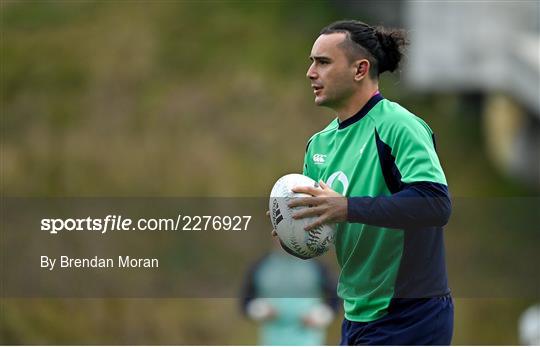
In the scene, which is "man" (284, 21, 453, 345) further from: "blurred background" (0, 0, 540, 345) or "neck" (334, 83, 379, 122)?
"blurred background" (0, 0, 540, 345)

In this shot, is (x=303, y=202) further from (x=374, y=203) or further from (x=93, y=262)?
(x=93, y=262)

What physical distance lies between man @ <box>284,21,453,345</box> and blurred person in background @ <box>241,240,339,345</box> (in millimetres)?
3161

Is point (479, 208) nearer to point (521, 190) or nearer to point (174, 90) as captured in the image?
point (521, 190)

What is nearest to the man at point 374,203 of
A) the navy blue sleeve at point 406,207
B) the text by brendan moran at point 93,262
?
the navy blue sleeve at point 406,207

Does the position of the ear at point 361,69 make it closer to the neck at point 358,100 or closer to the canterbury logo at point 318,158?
the neck at point 358,100

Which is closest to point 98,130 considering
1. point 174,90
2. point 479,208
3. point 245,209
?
point 174,90

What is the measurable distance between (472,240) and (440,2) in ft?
9.71

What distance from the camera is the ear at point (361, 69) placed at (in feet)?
15.5

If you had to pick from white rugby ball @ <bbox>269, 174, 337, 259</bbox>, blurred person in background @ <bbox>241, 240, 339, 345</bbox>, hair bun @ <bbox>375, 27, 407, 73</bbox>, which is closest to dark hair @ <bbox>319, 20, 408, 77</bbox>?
hair bun @ <bbox>375, 27, 407, 73</bbox>

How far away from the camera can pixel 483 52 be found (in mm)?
15086

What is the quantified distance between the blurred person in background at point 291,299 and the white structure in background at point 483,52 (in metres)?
6.73

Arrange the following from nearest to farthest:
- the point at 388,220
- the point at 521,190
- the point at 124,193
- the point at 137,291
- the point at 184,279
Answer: the point at 388,220, the point at 137,291, the point at 184,279, the point at 124,193, the point at 521,190

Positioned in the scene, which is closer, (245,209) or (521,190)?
(245,209)

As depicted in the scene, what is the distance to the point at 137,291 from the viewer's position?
12445 millimetres
